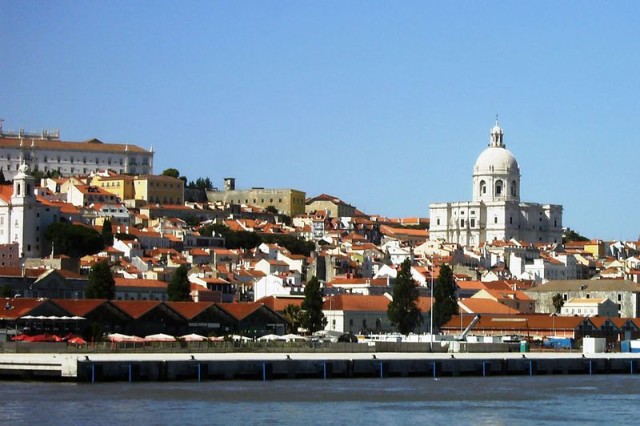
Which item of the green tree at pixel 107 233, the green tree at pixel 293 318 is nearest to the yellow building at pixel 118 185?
the green tree at pixel 107 233

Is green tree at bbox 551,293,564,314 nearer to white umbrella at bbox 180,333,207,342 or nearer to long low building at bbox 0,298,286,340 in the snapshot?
long low building at bbox 0,298,286,340

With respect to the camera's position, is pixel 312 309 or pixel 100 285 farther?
pixel 100 285

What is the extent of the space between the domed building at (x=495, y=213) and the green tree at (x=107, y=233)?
53.1m

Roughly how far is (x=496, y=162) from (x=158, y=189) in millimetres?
39655

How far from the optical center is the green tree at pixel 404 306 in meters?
95.1

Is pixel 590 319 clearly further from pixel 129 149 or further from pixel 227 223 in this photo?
pixel 129 149

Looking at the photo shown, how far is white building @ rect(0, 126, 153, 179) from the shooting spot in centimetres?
17338

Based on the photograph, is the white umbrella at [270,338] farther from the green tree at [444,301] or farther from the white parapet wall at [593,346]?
the green tree at [444,301]

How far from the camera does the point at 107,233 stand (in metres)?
134

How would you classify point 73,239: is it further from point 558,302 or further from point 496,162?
point 496,162

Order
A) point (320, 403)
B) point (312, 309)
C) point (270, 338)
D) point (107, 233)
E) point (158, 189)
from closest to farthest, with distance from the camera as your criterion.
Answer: point (320, 403), point (270, 338), point (312, 309), point (107, 233), point (158, 189)

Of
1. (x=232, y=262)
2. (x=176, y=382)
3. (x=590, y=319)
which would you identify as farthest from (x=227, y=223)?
(x=176, y=382)

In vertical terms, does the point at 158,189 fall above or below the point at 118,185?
below

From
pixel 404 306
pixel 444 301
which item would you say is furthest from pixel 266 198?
pixel 404 306
